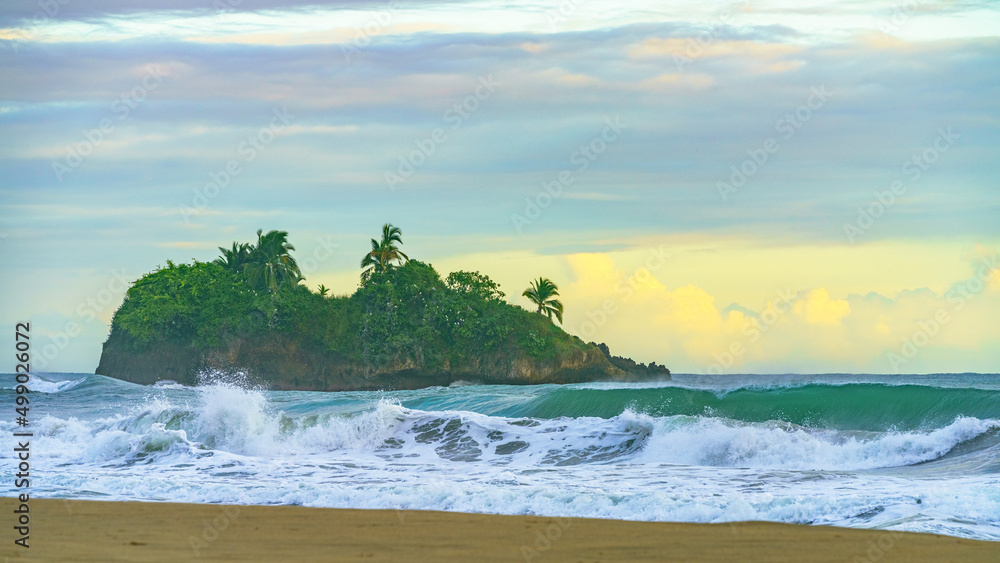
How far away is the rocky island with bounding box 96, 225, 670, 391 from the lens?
5659 centimetres

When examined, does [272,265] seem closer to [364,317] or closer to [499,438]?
[364,317]

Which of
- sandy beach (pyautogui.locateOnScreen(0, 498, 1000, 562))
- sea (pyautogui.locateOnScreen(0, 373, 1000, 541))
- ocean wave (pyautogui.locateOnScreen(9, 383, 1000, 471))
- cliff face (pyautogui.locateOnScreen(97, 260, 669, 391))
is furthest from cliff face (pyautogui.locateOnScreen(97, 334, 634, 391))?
sandy beach (pyautogui.locateOnScreen(0, 498, 1000, 562))

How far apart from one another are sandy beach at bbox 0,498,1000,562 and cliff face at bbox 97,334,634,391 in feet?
153

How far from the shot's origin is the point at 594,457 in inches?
605

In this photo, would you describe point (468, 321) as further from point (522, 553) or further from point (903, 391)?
point (522, 553)

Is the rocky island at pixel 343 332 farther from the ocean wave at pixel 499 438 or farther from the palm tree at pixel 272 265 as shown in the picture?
the ocean wave at pixel 499 438

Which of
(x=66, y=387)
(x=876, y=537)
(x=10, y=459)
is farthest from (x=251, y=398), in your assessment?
(x=66, y=387)

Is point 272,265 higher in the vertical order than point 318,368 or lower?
higher

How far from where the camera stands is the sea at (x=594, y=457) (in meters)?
9.93

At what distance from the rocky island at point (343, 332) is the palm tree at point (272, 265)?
0.32ft

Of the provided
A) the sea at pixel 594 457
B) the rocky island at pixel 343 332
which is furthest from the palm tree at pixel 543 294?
the sea at pixel 594 457

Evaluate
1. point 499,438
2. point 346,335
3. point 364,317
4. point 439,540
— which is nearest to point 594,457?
point 499,438

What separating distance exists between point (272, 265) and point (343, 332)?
7.24m

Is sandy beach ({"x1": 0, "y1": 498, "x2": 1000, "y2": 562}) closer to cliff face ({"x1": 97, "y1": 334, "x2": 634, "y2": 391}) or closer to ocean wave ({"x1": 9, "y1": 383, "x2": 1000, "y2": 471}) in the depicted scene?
ocean wave ({"x1": 9, "y1": 383, "x2": 1000, "y2": 471})
